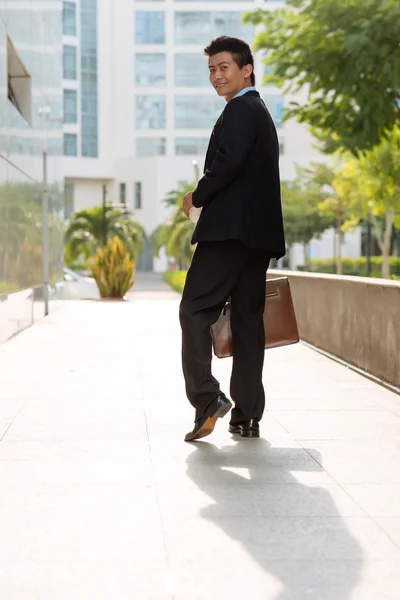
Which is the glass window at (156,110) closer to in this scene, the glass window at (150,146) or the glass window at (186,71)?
the glass window at (150,146)

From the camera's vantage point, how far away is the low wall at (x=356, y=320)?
28.4 feet

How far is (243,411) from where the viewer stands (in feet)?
19.9

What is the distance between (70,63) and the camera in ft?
282

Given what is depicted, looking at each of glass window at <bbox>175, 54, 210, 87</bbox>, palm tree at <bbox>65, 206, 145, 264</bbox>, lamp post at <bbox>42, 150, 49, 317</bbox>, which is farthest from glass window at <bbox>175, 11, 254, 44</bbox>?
lamp post at <bbox>42, 150, 49, 317</bbox>

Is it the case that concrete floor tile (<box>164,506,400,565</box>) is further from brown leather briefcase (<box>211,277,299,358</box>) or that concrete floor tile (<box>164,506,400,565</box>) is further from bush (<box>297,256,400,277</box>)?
bush (<box>297,256,400,277</box>)

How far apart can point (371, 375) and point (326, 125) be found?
30.5ft

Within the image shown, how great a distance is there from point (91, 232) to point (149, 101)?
2089 centimetres

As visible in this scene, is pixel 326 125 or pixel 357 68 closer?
pixel 357 68

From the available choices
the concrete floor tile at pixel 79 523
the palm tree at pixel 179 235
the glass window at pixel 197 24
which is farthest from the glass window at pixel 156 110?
the concrete floor tile at pixel 79 523

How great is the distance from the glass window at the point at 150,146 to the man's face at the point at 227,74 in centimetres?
8313

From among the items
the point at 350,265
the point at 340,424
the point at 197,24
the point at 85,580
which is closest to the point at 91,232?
the point at 350,265

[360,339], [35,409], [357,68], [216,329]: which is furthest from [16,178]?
[216,329]

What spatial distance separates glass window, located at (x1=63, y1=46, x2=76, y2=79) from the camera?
281ft

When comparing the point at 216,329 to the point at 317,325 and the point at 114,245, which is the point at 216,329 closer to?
the point at 317,325
